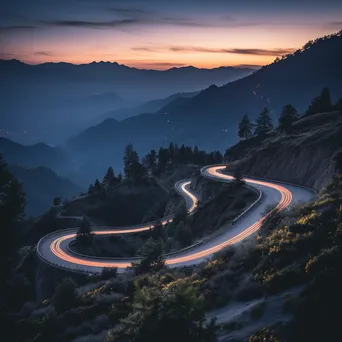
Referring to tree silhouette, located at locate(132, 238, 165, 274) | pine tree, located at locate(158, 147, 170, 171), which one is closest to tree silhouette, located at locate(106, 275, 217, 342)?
tree silhouette, located at locate(132, 238, 165, 274)

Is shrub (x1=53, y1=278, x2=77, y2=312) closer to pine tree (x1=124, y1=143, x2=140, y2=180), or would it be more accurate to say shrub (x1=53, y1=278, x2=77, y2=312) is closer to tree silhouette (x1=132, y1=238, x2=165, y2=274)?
tree silhouette (x1=132, y1=238, x2=165, y2=274)

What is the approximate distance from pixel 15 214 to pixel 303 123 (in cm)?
5895

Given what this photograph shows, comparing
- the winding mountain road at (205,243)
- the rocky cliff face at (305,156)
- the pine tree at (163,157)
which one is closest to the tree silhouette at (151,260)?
the winding mountain road at (205,243)

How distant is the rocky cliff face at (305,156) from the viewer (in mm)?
52531

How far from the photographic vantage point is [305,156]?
57094mm

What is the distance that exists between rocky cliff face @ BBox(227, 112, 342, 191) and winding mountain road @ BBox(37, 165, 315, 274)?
236cm

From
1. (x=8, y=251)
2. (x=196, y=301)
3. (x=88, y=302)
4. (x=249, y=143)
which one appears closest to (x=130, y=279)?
(x=88, y=302)

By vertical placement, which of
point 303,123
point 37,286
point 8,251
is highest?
point 303,123

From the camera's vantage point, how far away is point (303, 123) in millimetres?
74562

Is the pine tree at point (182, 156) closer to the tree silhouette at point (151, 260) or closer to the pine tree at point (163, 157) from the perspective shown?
the pine tree at point (163, 157)

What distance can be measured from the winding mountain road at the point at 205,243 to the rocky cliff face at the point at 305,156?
2.36 m

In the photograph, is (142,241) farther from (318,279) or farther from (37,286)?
(318,279)

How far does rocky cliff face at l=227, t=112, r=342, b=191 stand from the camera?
52531 mm

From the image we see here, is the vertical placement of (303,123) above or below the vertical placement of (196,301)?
above
